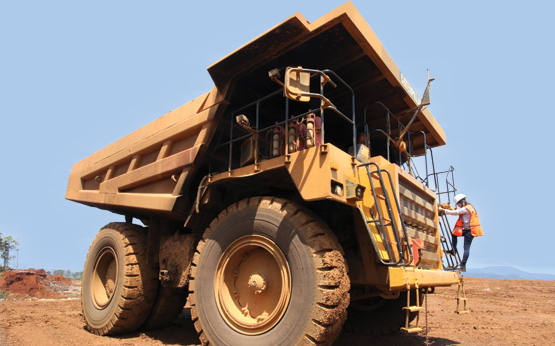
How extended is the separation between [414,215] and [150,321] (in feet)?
13.1

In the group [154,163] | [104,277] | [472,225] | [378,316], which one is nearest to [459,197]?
[472,225]

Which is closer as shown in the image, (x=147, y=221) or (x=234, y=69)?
(x=234, y=69)

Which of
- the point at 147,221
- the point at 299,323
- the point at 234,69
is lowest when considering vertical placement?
the point at 299,323

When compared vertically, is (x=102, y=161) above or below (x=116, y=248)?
above

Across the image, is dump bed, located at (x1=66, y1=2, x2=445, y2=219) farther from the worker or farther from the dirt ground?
the dirt ground

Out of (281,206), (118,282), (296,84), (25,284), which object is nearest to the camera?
(296,84)

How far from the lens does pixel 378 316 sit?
535 centimetres

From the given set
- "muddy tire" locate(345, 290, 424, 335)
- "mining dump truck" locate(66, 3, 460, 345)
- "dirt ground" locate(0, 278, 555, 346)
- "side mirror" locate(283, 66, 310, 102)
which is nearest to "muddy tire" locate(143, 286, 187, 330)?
"mining dump truck" locate(66, 3, 460, 345)

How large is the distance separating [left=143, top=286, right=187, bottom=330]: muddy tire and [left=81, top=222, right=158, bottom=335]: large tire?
0.11 m

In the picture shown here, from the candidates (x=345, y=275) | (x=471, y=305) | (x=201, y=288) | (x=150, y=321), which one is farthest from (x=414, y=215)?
(x=471, y=305)

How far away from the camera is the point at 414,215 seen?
14.5ft

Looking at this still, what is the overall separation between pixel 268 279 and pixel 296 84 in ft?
6.20

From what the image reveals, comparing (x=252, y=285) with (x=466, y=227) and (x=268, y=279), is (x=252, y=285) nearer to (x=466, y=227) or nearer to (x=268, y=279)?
(x=268, y=279)

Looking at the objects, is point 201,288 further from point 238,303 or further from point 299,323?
point 299,323
